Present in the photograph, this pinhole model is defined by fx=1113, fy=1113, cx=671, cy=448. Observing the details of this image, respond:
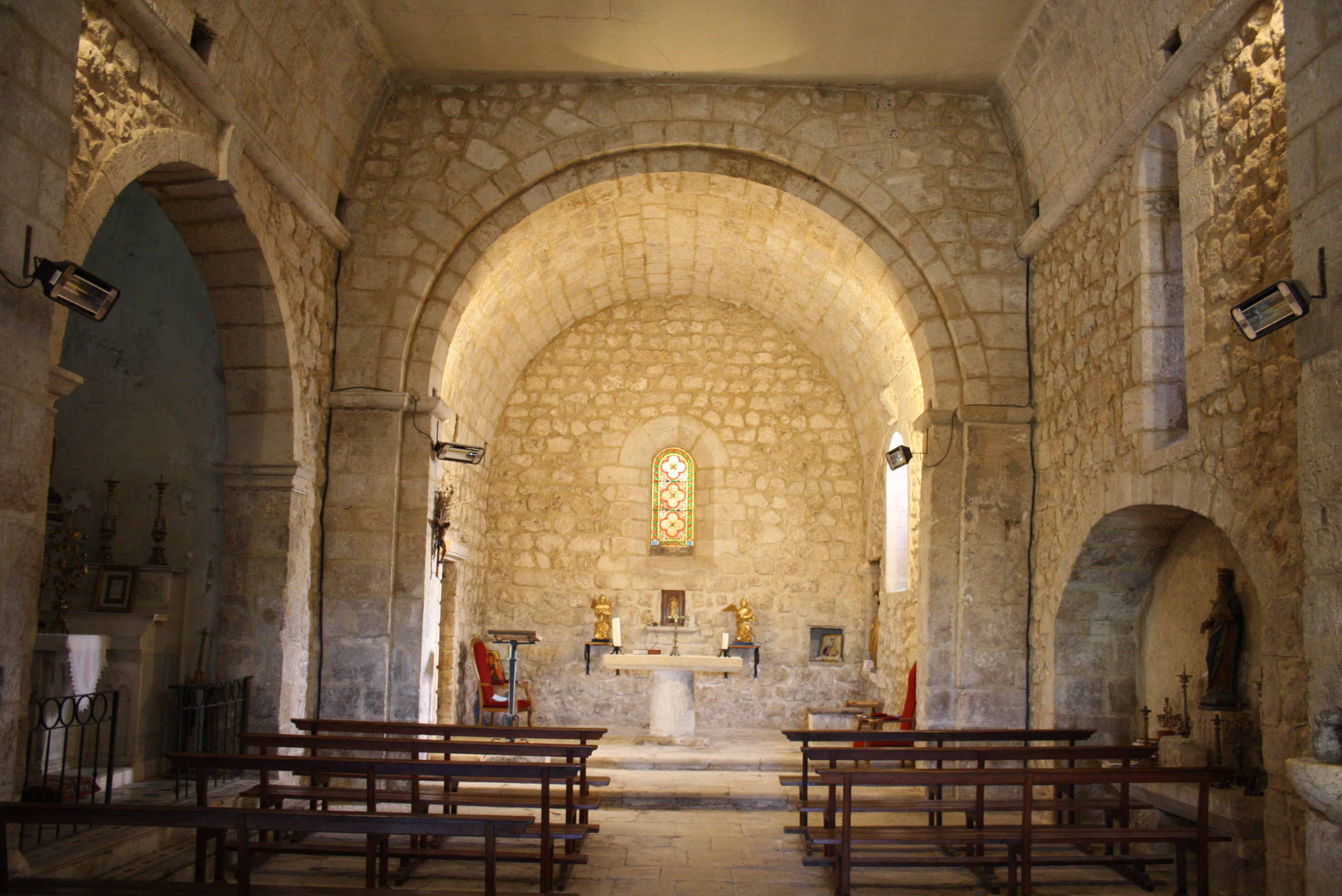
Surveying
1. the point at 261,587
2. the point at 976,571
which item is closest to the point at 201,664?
the point at 261,587

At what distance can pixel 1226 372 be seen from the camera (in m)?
5.05

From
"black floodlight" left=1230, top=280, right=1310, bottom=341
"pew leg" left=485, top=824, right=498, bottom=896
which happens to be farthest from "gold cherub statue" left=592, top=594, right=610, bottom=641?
"black floodlight" left=1230, top=280, right=1310, bottom=341

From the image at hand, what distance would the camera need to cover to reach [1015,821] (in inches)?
261

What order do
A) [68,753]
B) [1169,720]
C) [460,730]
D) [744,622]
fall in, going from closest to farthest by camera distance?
[1169,720], [460,730], [68,753], [744,622]

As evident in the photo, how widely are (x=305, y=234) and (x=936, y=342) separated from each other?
14.6 feet

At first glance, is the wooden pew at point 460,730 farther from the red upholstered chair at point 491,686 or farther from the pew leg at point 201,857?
the red upholstered chair at point 491,686

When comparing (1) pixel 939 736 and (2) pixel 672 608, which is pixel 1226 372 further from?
(2) pixel 672 608

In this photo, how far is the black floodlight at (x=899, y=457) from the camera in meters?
8.45

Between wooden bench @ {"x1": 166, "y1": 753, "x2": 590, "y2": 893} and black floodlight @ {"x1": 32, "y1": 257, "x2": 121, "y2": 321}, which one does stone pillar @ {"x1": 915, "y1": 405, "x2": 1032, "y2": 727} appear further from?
black floodlight @ {"x1": 32, "y1": 257, "x2": 121, "y2": 321}

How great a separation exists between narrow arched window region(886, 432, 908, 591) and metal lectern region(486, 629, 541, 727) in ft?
11.0

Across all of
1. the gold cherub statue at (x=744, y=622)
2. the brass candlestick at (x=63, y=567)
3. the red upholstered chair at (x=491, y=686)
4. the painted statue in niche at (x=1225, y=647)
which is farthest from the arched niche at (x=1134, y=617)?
the brass candlestick at (x=63, y=567)

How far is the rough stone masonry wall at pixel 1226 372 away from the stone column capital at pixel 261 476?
4967 millimetres

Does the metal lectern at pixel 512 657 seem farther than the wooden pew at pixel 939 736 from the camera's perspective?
Yes

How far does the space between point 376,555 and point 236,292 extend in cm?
201
